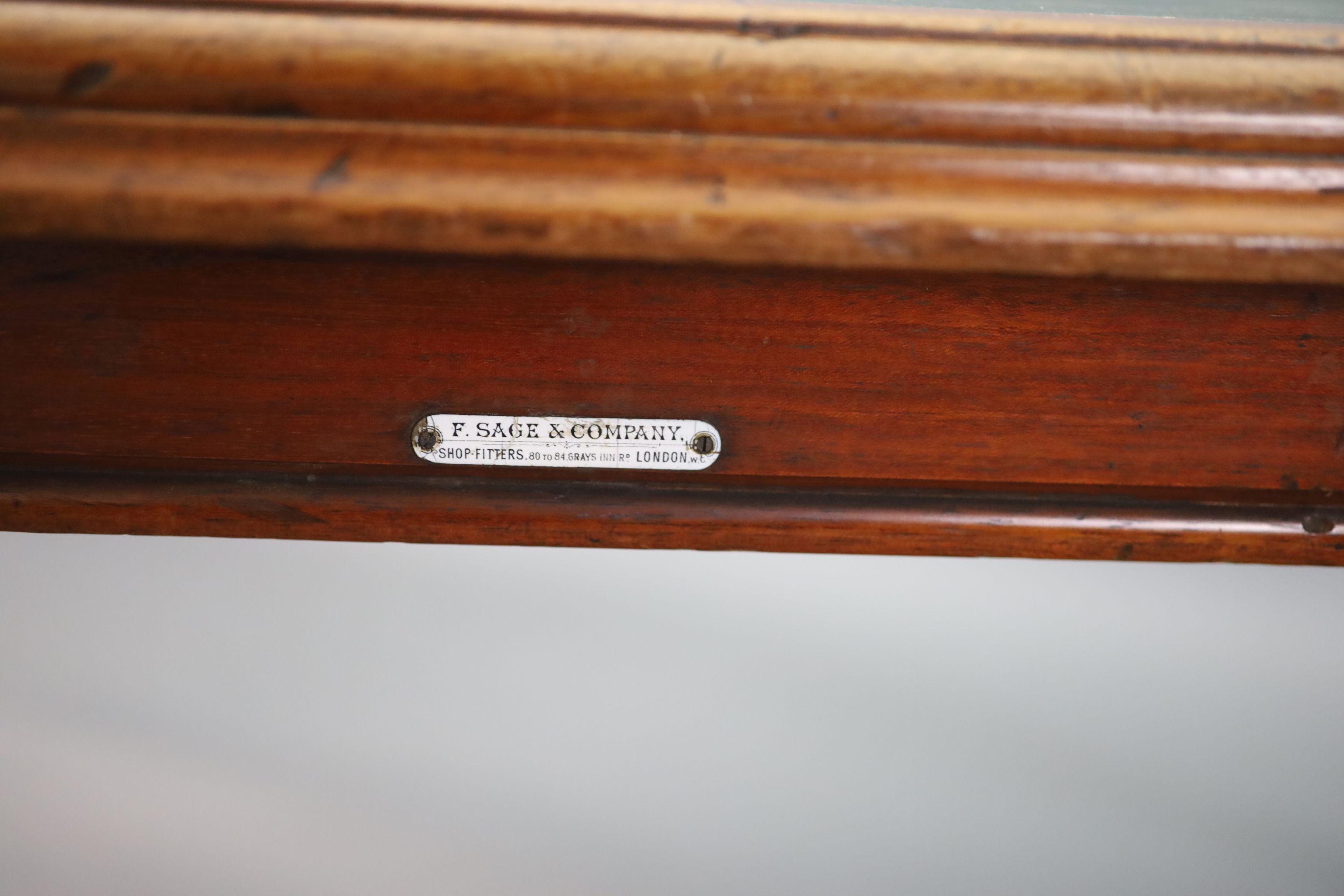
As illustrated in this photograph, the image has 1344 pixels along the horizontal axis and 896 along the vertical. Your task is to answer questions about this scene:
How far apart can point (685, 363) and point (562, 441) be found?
71 millimetres

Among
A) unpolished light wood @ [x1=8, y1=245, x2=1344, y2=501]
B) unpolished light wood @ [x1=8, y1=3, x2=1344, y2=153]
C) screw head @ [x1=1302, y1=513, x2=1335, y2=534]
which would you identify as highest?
unpolished light wood @ [x1=8, y1=3, x2=1344, y2=153]

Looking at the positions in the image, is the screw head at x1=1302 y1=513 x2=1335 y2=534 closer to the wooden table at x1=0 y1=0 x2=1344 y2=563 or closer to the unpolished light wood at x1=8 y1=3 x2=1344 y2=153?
the wooden table at x1=0 y1=0 x2=1344 y2=563

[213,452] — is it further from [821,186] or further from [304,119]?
[821,186]

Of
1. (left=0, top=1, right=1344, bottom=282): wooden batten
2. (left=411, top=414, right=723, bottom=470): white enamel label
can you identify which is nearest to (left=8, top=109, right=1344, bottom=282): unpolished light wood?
(left=0, top=1, right=1344, bottom=282): wooden batten

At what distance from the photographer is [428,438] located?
18.1 inches

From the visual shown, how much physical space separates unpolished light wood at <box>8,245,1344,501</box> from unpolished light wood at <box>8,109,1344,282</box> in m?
0.06

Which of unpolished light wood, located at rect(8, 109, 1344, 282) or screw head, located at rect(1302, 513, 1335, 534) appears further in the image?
screw head, located at rect(1302, 513, 1335, 534)

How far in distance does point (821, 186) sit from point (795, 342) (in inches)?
3.6

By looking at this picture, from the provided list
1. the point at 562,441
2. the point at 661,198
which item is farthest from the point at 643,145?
the point at 562,441

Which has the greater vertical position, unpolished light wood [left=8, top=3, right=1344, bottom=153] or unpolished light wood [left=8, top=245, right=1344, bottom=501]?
unpolished light wood [left=8, top=3, right=1344, bottom=153]

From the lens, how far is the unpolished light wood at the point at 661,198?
14.3 inches

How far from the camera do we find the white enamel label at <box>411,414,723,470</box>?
0.46m

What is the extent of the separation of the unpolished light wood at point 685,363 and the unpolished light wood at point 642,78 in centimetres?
7

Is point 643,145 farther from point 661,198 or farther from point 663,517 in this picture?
point 663,517
